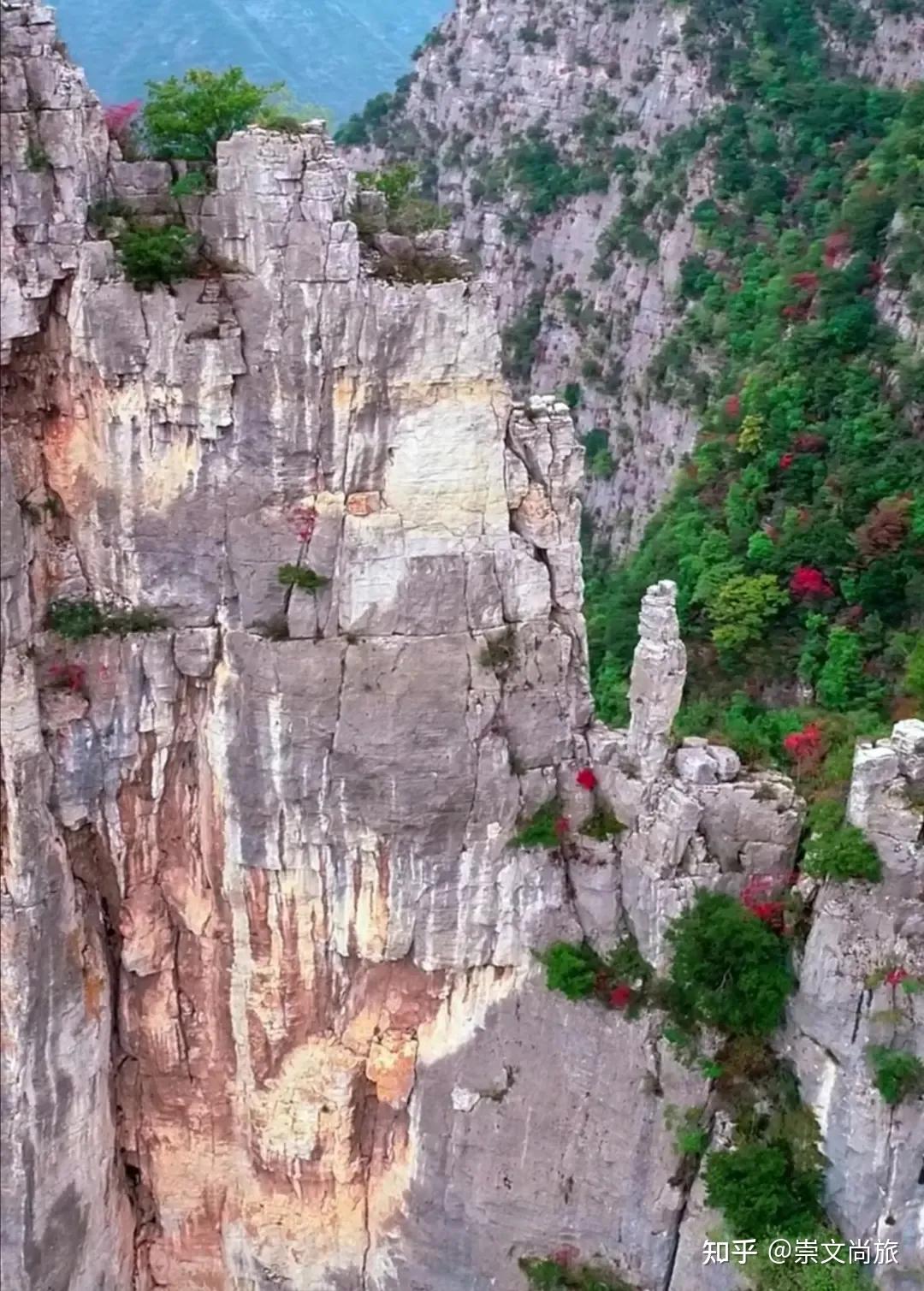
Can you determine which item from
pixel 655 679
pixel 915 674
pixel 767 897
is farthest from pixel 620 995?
pixel 915 674

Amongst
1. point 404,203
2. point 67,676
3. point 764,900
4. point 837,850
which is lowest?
point 764,900

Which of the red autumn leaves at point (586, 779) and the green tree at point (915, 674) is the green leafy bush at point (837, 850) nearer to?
the red autumn leaves at point (586, 779)

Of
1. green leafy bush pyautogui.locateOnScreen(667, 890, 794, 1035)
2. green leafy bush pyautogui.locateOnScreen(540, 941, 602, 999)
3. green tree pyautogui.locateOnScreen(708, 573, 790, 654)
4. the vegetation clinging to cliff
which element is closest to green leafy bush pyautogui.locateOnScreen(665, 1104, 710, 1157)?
green leafy bush pyautogui.locateOnScreen(667, 890, 794, 1035)

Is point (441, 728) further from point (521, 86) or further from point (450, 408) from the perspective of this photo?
point (521, 86)

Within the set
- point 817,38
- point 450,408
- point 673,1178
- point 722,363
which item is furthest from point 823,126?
point 673,1178

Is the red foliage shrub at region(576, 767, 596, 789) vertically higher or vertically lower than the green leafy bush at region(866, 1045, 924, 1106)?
higher

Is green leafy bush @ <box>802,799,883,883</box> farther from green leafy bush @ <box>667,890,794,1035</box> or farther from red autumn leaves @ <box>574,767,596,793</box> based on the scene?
red autumn leaves @ <box>574,767,596,793</box>

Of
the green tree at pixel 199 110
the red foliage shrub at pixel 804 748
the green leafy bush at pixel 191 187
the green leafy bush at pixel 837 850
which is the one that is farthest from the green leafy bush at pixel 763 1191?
the green tree at pixel 199 110

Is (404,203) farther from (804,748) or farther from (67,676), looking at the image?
(804,748)
